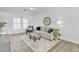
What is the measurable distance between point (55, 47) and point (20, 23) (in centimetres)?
174

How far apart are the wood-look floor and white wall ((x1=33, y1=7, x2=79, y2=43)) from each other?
0.26m

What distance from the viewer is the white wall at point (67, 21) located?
282 centimetres

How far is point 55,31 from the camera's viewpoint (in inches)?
114

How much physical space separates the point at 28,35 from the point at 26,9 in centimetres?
100

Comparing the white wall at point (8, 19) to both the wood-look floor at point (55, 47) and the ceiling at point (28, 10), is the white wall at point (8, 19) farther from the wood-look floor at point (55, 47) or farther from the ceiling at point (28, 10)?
the wood-look floor at point (55, 47)

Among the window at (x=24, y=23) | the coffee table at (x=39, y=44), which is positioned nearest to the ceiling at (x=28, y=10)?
the window at (x=24, y=23)

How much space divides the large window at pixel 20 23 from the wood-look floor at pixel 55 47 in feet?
1.77

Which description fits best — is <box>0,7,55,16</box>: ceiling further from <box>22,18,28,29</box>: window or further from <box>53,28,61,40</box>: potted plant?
<box>53,28,61,40</box>: potted plant

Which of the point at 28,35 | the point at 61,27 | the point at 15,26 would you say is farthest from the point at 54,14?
the point at 15,26

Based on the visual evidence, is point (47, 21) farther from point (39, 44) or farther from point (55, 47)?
point (55, 47)

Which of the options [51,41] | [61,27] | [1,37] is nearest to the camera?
[1,37]

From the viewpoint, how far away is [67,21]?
313 centimetres

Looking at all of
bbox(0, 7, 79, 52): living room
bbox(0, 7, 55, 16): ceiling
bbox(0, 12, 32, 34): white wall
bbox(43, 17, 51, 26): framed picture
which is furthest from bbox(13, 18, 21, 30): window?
bbox(43, 17, 51, 26): framed picture
